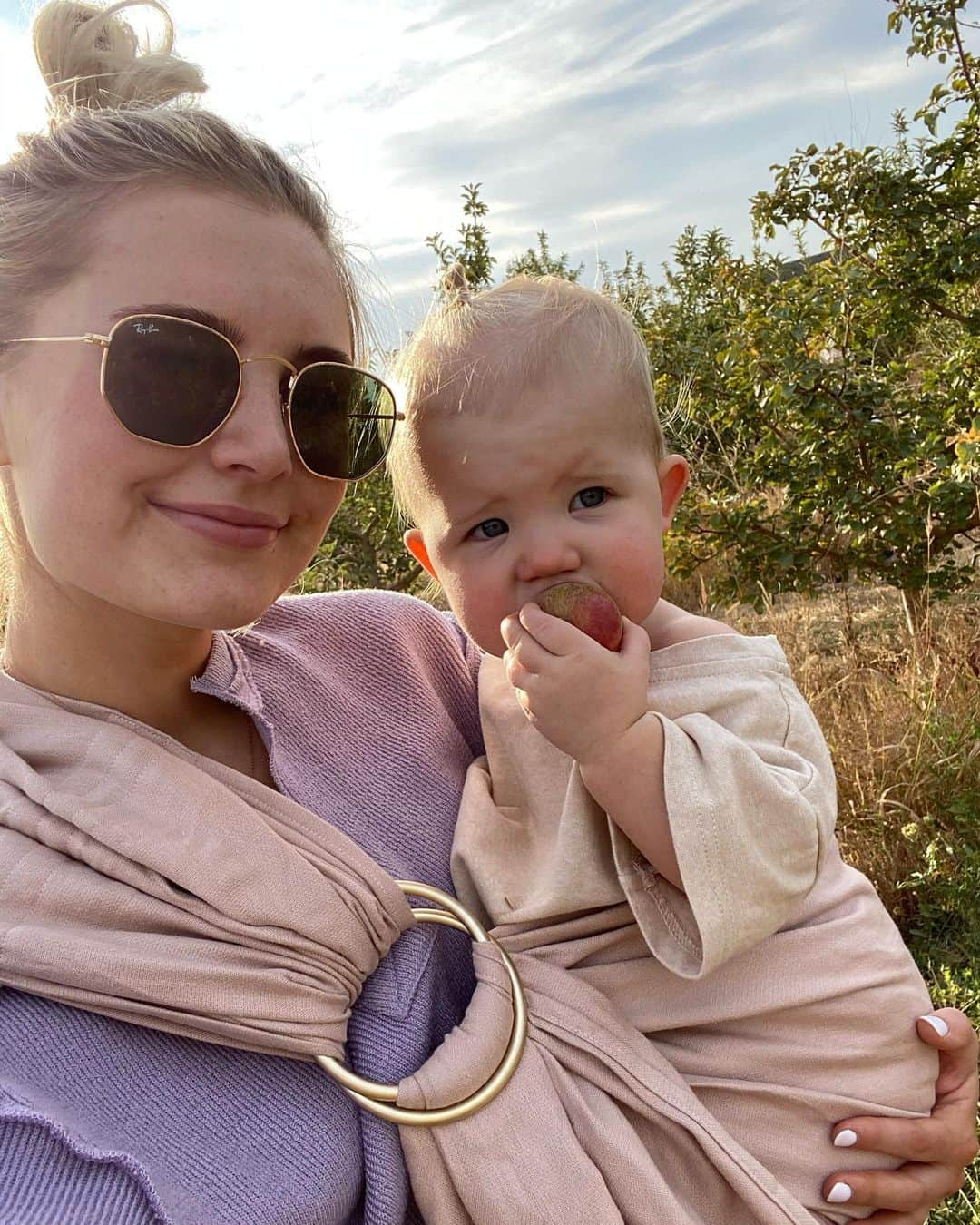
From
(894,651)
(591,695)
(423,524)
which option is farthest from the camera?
(894,651)

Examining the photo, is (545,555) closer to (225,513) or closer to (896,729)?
(225,513)

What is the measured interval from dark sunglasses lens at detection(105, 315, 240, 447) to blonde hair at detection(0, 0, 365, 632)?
0.58 ft

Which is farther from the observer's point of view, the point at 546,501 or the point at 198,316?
the point at 546,501

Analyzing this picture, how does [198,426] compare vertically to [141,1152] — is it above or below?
above

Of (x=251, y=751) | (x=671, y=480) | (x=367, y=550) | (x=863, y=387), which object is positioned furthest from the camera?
(x=367, y=550)

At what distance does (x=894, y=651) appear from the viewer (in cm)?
518

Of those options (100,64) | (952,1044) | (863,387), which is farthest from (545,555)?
(863,387)

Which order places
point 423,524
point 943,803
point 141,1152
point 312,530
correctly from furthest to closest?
point 943,803 → point 423,524 → point 312,530 → point 141,1152

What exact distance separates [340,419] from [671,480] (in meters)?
0.69

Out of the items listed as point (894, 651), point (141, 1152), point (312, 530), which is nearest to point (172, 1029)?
point (141, 1152)

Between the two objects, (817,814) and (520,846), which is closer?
(817,814)

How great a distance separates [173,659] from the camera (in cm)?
176

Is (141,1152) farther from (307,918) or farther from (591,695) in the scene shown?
(591,695)

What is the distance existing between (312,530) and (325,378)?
254mm
